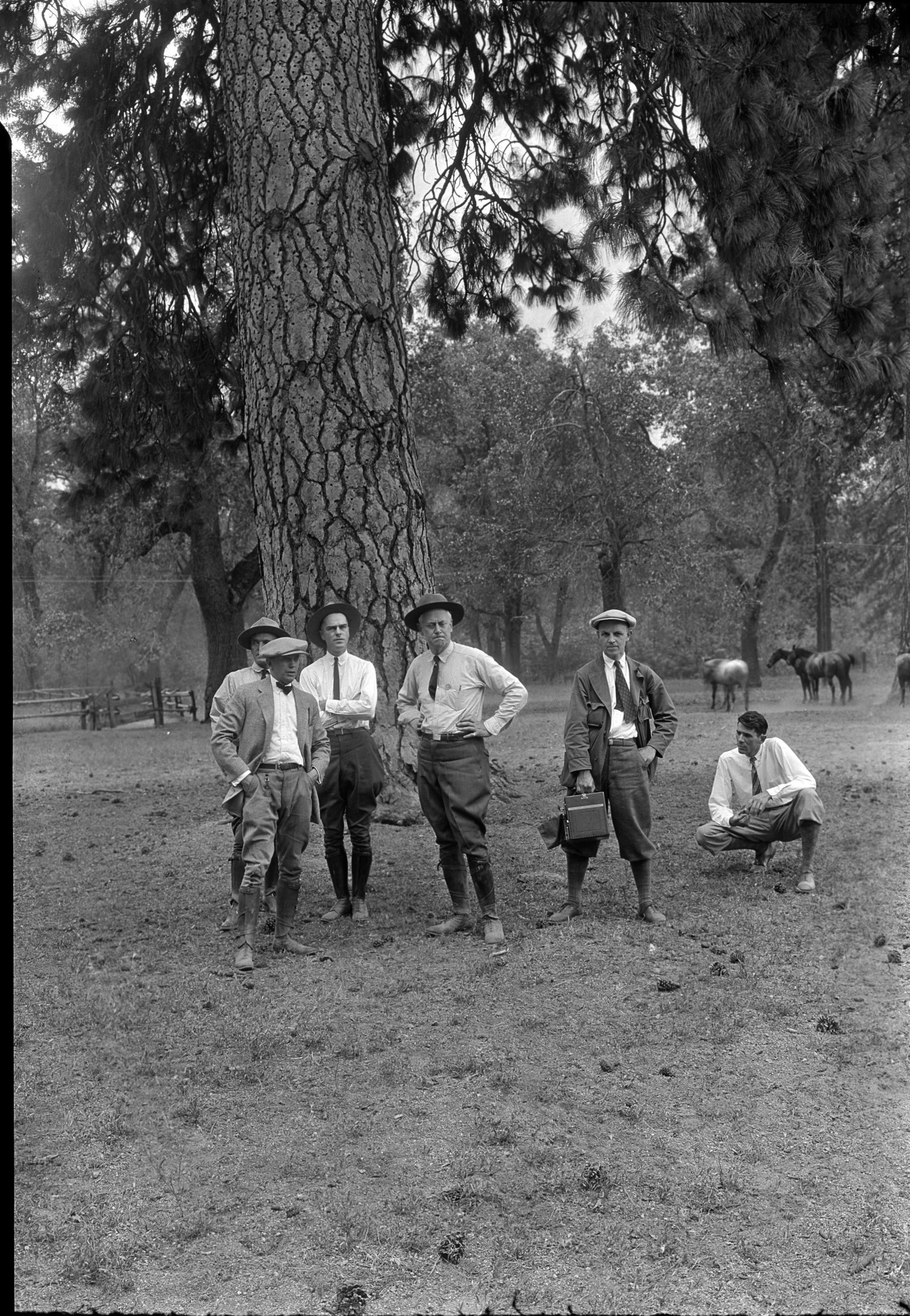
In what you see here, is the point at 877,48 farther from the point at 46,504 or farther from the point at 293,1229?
the point at 46,504

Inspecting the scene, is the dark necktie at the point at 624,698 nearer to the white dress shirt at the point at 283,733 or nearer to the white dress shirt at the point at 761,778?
the white dress shirt at the point at 761,778

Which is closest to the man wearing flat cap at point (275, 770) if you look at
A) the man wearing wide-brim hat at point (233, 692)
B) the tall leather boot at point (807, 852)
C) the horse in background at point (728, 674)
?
the man wearing wide-brim hat at point (233, 692)

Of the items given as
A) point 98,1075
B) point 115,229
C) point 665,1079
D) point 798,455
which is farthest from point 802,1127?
point 798,455

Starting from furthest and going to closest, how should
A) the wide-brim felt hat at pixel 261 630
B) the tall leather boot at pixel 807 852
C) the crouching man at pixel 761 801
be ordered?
1. the crouching man at pixel 761 801
2. the tall leather boot at pixel 807 852
3. the wide-brim felt hat at pixel 261 630

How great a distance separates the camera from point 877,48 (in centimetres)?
805

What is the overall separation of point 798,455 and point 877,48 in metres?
20.0

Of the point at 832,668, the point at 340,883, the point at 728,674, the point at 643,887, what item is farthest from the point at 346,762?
the point at 832,668

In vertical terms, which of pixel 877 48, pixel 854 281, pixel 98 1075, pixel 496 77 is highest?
pixel 496 77

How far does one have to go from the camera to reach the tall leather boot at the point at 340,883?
281 inches

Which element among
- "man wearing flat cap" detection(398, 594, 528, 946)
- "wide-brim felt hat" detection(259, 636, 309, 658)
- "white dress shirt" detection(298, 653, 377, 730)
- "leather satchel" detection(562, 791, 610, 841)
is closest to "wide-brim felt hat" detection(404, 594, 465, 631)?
"man wearing flat cap" detection(398, 594, 528, 946)

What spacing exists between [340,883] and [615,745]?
1926mm

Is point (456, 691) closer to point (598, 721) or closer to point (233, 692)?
point (598, 721)

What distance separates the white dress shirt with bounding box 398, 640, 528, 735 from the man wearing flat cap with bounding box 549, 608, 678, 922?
0.45 metres

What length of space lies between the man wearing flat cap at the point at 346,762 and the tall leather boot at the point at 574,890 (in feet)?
3.93
